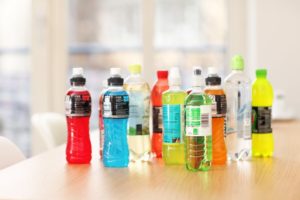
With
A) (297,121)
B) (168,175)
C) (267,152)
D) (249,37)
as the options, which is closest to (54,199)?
(168,175)

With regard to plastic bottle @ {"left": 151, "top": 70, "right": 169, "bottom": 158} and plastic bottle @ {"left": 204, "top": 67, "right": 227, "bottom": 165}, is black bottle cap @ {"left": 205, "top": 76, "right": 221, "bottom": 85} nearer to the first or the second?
plastic bottle @ {"left": 204, "top": 67, "right": 227, "bottom": 165}

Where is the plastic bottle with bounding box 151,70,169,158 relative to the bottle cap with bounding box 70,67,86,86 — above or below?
below

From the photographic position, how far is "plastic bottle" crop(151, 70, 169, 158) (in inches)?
64.4

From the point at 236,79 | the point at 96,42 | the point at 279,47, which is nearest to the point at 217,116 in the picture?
the point at 236,79

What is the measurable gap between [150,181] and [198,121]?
215mm

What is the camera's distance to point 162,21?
4047mm

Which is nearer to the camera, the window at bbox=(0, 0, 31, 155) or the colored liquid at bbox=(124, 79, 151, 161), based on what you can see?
the colored liquid at bbox=(124, 79, 151, 161)

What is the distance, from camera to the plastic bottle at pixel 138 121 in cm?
163

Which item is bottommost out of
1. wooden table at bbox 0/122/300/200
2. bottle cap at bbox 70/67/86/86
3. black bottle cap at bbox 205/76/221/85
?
wooden table at bbox 0/122/300/200

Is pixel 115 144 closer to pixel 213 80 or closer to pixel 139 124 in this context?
pixel 139 124

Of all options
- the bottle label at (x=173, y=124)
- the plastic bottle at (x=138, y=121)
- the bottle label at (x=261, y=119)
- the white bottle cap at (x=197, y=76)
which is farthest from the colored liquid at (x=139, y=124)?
the bottle label at (x=261, y=119)

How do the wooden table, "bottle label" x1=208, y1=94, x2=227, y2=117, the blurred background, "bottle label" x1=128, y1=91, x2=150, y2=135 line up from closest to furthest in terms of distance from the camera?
the wooden table → "bottle label" x1=208, y1=94, x2=227, y2=117 → "bottle label" x1=128, y1=91, x2=150, y2=135 → the blurred background

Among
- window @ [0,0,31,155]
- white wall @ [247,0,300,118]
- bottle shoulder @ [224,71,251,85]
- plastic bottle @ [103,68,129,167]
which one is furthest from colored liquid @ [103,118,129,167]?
window @ [0,0,31,155]

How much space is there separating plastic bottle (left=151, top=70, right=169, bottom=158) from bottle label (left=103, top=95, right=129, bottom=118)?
0.13 meters
